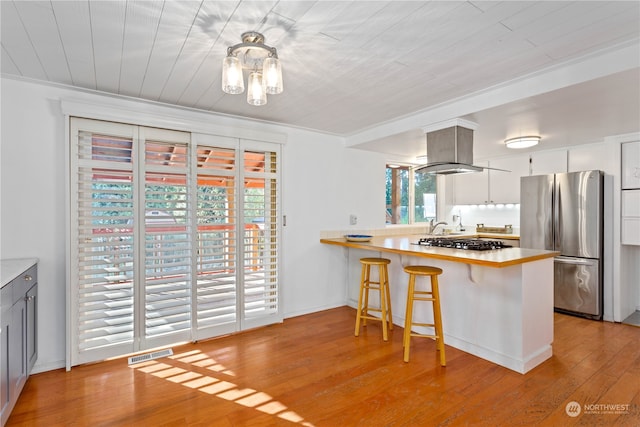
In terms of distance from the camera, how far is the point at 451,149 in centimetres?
306

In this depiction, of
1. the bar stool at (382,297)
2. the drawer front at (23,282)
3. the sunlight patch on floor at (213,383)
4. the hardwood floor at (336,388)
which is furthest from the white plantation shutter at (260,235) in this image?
the drawer front at (23,282)

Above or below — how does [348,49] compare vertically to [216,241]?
above

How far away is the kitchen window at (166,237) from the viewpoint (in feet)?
8.77

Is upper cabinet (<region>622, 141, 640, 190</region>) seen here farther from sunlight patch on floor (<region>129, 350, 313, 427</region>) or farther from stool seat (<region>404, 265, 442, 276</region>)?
sunlight patch on floor (<region>129, 350, 313, 427</region>)

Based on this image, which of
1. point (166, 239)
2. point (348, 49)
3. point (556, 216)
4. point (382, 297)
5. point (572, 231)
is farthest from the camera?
point (556, 216)

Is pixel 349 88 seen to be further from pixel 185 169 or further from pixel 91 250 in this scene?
pixel 91 250

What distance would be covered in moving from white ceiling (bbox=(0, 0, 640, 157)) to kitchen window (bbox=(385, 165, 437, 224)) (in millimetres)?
2173

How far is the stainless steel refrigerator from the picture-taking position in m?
3.73

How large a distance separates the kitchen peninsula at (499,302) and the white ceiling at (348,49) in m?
1.32

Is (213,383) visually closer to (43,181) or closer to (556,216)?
(43,181)

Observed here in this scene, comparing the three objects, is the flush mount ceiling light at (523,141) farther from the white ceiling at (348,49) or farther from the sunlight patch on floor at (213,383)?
the sunlight patch on floor at (213,383)

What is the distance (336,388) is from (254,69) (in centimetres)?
231

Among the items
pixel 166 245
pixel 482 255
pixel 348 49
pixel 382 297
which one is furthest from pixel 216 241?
pixel 482 255

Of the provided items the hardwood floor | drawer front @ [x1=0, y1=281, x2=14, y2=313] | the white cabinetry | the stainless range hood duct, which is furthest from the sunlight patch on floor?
the white cabinetry
